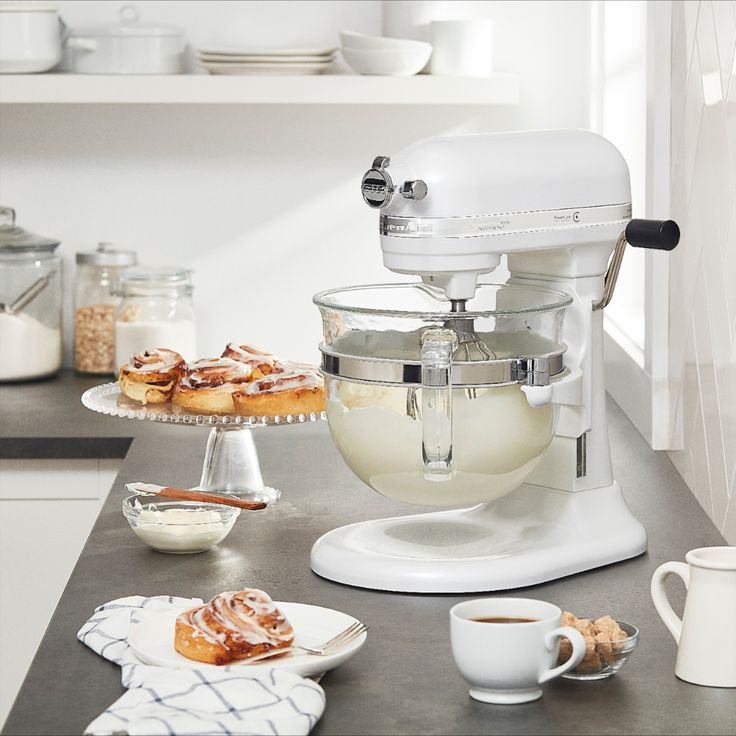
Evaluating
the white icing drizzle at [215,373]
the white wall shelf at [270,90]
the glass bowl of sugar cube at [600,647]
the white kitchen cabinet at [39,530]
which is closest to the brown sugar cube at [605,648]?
the glass bowl of sugar cube at [600,647]

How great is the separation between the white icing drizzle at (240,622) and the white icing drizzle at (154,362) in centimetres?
69

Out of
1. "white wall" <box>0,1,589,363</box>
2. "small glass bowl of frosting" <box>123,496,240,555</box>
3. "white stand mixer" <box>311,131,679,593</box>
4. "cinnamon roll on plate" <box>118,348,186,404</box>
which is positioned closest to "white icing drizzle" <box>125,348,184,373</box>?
"cinnamon roll on plate" <box>118,348,186,404</box>

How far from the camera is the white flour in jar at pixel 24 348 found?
2539mm

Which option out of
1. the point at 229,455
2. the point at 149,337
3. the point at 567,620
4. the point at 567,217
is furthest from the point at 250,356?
the point at 567,620

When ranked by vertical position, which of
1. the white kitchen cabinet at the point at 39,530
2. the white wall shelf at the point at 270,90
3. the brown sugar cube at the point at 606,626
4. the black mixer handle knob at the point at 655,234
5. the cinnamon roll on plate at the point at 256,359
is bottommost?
the white kitchen cabinet at the point at 39,530

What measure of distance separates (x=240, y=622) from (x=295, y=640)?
0.20 feet

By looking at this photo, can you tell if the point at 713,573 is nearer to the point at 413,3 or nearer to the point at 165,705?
the point at 165,705

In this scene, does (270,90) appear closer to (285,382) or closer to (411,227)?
(285,382)

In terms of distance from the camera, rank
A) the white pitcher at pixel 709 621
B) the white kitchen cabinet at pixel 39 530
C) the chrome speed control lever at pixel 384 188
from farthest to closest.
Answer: the white kitchen cabinet at pixel 39 530
the chrome speed control lever at pixel 384 188
the white pitcher at pixel 709 621

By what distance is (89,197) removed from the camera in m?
2.70

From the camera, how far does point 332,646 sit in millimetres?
1095

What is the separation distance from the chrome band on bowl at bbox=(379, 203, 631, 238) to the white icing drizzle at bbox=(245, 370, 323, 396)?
1.49 feet

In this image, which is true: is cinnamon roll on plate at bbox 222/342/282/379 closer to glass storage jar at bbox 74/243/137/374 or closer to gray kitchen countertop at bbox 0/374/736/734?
gray kitchen countertop at bbox 0/374/736/734

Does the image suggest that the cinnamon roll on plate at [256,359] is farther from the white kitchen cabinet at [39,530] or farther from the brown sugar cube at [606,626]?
the brown sugar cube at [606,626]
